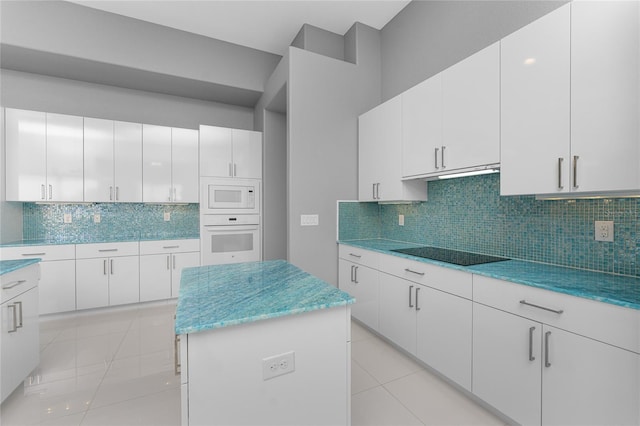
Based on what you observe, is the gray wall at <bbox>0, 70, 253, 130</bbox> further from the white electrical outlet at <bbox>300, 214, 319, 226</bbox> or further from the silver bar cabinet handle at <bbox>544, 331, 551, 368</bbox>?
the silver bar cabinet handle at <bbox>544, 331, 551, 368</bbox>

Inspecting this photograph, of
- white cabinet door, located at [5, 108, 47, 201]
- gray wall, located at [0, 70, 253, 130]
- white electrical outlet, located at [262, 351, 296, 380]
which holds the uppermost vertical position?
gray wall, located at [0, 70, 253, 130]

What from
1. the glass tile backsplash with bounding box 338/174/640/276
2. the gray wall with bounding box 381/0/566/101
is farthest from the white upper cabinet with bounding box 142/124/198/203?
the gray wall with bounding box 381/0/566/101

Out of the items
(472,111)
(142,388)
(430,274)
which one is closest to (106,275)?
(142,388)

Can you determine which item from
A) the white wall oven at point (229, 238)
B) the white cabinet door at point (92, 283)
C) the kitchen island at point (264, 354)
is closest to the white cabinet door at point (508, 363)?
the kitchen island at point (264, 354)

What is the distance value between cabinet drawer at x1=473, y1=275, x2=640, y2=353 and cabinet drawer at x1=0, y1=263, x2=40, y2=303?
2.91m

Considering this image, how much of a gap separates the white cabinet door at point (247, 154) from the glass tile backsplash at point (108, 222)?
38.0 inches

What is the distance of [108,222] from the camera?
363cm

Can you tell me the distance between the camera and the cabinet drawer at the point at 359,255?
258 cm

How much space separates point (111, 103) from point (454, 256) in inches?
175

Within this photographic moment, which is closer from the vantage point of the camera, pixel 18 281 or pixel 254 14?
pixel 18 281

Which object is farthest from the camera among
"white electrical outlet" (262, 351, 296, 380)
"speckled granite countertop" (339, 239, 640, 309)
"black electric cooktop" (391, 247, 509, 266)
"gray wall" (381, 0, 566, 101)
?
"gray wall" (381, 0, 566, 101)

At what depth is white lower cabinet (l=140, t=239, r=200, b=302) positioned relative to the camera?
341cm

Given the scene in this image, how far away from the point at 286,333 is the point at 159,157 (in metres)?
3.38

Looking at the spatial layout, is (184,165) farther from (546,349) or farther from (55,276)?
(546,349)
